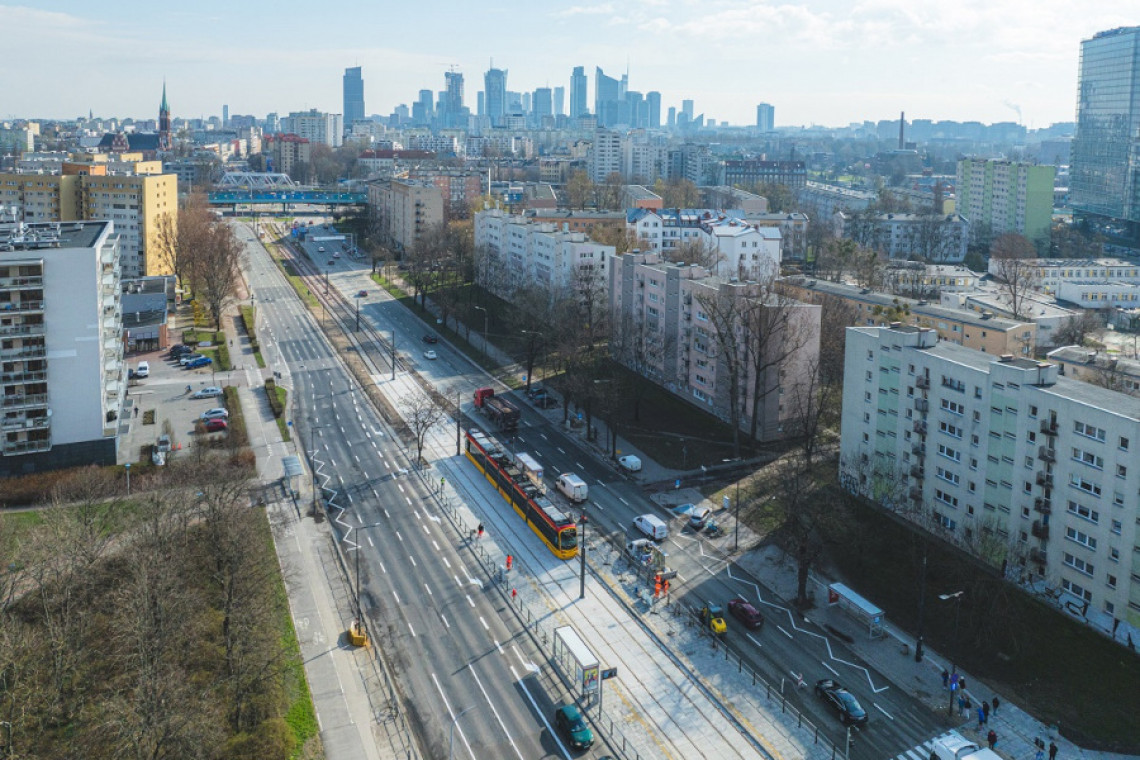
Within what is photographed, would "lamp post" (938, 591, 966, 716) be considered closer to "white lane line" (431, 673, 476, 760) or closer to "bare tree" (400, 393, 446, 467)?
"white lane line" (431, 673, 476, 760)

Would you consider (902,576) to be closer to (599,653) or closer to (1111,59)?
(599,653)

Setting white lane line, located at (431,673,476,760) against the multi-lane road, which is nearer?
white lane line, located at (431,673,476,760)

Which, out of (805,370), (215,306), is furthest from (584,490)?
(215,306)

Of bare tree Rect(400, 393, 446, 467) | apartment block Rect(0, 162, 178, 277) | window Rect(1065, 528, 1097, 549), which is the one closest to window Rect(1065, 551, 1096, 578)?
window Rect(1065, 528, 1097, 549)

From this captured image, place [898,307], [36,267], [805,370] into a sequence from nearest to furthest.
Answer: [36,267] → [805,370] → [898,307]

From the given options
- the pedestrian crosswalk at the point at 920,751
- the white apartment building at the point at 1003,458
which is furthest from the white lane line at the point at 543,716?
the white apartment building at the point at 1003,458

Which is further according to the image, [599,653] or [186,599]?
[599,653]
